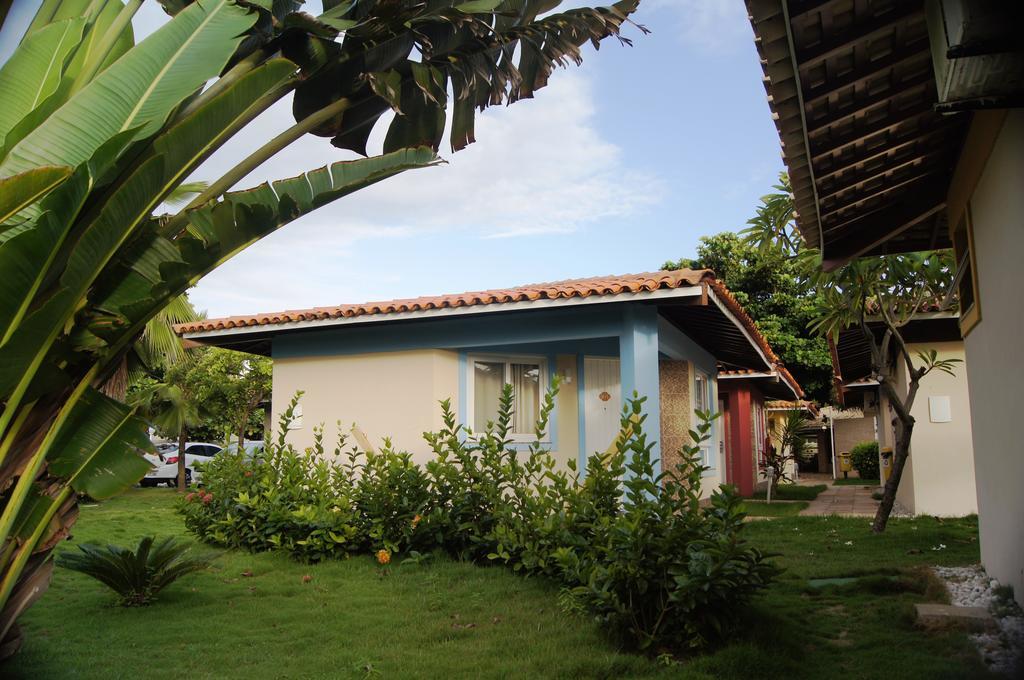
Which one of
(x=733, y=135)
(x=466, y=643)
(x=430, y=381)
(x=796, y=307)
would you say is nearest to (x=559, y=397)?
(x=430, y=381)

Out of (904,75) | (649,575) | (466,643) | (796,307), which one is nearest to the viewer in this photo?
(904,75)

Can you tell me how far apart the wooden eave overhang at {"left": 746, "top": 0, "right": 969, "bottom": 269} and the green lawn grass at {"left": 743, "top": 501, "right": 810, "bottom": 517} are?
728 centimetres

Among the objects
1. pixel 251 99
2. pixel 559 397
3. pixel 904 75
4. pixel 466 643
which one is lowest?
pixel 466 643

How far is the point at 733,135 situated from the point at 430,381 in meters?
5.40

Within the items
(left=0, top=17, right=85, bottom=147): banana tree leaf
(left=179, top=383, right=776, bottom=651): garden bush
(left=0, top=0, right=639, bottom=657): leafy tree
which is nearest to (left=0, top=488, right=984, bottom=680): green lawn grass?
(left=179, top=383, right=776, bottom=651): garden bush

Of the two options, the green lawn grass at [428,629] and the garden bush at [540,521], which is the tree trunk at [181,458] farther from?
the green lawn grass at [428,629]

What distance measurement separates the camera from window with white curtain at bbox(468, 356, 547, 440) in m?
11.6

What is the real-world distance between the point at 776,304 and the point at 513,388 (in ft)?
60.9

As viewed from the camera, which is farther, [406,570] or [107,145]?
[406,570]

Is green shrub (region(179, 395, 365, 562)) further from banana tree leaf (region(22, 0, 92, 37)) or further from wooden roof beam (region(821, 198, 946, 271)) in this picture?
wooden roof beam (region(821, 198, 946, 271))

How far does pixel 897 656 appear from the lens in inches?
190

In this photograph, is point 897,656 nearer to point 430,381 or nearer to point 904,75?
point 904,75

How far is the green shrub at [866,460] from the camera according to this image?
89.9ft

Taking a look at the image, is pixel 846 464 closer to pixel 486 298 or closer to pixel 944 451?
pixel 944 451
